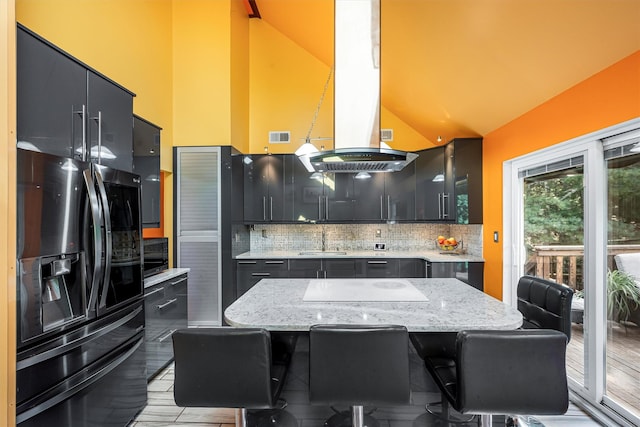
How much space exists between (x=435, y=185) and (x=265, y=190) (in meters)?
2.37

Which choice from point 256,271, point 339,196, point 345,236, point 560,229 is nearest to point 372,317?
point 560,229

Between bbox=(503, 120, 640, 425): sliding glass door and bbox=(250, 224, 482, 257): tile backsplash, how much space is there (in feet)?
6.81

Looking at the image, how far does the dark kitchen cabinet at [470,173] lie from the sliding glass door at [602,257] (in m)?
1.12

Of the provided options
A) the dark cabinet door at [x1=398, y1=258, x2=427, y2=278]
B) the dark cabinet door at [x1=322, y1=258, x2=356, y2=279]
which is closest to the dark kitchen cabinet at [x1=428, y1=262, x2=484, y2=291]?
the dark cabinet door at [x1=398, y1=258, x2=427, y2=278]

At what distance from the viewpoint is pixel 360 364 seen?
4.34 feet

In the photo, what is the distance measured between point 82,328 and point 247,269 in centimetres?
257

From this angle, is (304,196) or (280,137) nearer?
(304,196)

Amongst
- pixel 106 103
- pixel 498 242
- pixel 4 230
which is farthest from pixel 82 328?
pixel 498 242

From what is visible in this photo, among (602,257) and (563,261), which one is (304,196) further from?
(602,257)

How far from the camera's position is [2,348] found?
1.22 m

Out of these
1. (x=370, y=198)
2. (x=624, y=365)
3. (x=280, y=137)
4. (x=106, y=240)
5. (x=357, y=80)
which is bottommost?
(x=624, y=365)

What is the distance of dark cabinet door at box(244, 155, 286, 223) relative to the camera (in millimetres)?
4484

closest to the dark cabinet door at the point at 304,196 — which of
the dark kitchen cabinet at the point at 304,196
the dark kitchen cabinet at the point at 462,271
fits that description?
the dark kitchen cabinet at the point at 304,196

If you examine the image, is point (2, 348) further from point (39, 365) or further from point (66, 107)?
Result: point (66, 107)
